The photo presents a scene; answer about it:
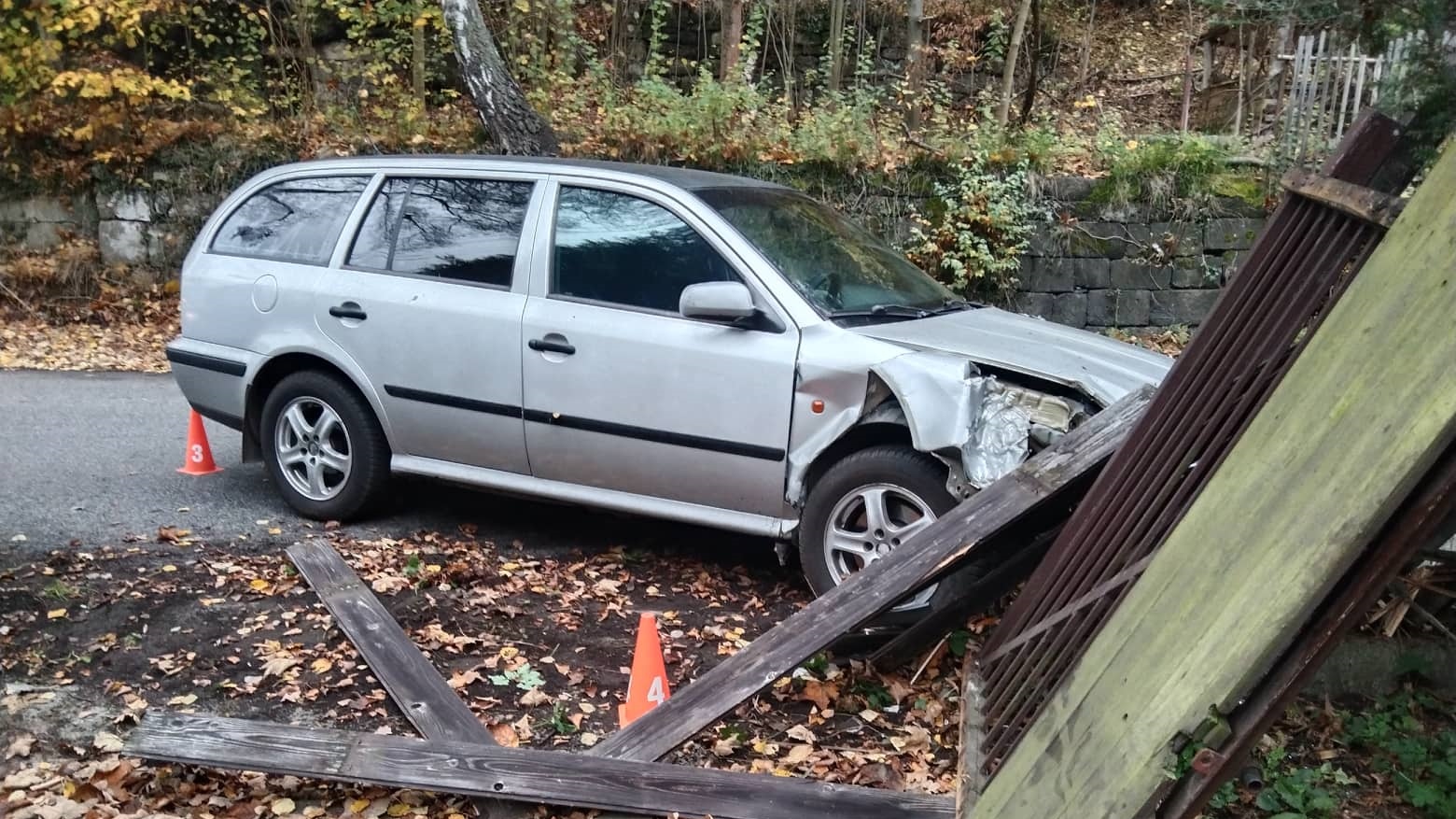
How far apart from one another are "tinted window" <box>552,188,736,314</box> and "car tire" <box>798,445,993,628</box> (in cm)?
107

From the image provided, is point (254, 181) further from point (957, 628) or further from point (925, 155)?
point (925, 155)

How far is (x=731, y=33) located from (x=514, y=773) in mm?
13717

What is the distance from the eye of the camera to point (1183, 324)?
10.5 m

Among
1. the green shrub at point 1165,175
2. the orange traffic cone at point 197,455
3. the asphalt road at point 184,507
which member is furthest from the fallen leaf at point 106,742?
the green shrub at point 1165,175

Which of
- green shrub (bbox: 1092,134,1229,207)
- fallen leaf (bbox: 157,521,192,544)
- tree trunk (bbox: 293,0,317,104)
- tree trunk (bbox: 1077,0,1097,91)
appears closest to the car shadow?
fallen leaf (bbox: 157,521,192,544)

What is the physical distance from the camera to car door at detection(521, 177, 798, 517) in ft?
15.3

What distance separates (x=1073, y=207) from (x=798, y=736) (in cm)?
790

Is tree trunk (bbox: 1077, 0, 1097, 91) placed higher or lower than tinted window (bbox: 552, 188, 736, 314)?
higher

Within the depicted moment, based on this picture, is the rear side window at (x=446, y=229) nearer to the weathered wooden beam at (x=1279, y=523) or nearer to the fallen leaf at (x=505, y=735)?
the fallen leaf at (x=505, y=735)

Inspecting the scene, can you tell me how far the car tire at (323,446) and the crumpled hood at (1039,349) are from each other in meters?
2.64

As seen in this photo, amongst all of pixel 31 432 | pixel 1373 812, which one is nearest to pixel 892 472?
pixel 1373 812

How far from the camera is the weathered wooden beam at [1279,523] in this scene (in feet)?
6.33

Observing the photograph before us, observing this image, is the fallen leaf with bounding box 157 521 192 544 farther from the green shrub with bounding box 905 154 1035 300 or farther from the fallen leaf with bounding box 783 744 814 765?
the green shrub with bounding box 905 154 1035 300

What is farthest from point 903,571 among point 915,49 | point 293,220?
point 915,49
